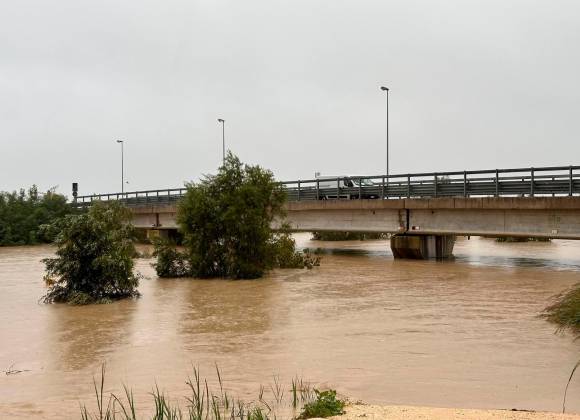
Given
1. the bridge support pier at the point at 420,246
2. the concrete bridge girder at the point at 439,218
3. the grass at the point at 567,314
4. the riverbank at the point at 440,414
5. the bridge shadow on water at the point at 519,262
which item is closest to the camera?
the riverbank at the point at 440,414

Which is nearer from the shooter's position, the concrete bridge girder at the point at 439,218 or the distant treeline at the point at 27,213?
the concrete bridge girder at the point at 439,218

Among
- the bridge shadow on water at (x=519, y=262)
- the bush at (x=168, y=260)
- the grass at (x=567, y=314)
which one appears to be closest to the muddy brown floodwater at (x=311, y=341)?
the grass at (x=567, y=314)

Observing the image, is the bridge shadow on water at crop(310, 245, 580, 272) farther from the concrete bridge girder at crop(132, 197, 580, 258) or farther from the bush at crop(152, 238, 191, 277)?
the bush at crop(152, 238, 191, 277)

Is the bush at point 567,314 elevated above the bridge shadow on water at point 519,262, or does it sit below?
above

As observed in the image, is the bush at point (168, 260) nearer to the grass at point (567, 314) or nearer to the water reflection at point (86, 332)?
the water reflection at point (86, 332)

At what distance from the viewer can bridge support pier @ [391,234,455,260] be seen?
30.3 m

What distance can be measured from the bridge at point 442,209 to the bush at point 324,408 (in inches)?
746

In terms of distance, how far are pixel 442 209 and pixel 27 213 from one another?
1534 inches

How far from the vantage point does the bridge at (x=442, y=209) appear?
24922 millimetres

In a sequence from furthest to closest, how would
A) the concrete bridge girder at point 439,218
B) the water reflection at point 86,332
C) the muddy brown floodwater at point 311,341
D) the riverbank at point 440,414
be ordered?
the concrete bridge girder at point 439,218 → the water reflection at point 86,332 → the muddy brown floodwater at point 311,341 → the riverbank at point 440,414

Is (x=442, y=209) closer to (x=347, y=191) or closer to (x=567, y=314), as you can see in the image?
(x=347, y=191)

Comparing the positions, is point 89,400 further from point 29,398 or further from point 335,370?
point 335,370

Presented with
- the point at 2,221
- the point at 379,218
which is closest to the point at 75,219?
the point at 379,218

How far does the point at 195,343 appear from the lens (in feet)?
38.7
